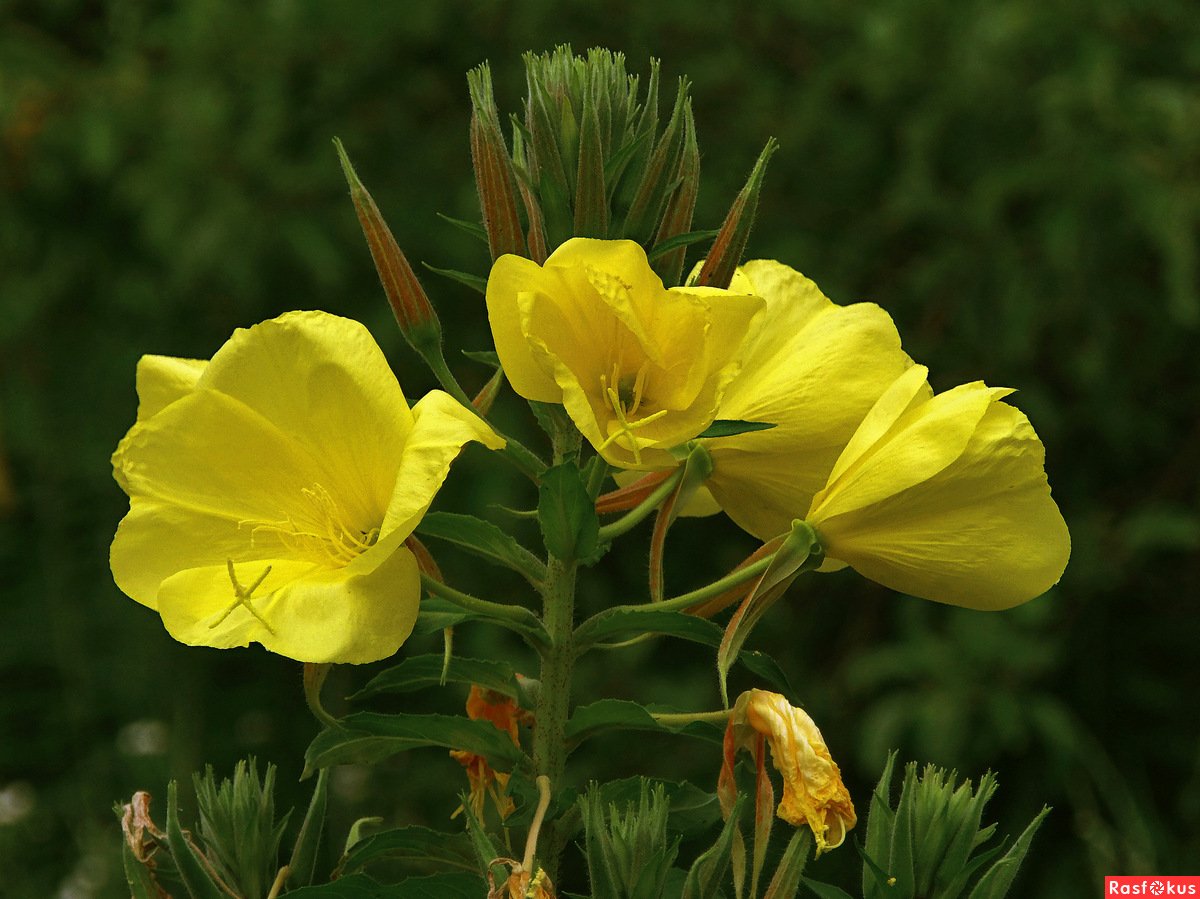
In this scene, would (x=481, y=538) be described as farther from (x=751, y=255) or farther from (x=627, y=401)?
(x=751, y=255)

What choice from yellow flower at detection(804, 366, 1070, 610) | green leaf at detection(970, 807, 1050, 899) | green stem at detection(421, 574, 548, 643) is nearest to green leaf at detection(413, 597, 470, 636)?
green stem at detection(421, 574, 548, 643)

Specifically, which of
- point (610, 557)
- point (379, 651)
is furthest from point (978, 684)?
point (379, 651)

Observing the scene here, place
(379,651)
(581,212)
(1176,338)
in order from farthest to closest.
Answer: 1. (1176,338)
2. (581,212)
3. (379,651)

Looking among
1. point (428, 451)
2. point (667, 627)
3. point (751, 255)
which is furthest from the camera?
point (751, 255)

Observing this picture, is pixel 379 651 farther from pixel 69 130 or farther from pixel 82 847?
pixel 69 130

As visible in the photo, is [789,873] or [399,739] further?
[399,739]


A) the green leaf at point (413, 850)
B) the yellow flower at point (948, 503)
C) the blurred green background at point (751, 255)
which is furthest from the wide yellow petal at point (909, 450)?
the blurred green background at point (751, 255)

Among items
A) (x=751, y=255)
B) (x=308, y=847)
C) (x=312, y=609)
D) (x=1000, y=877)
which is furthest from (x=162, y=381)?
(x=751, y=255)
